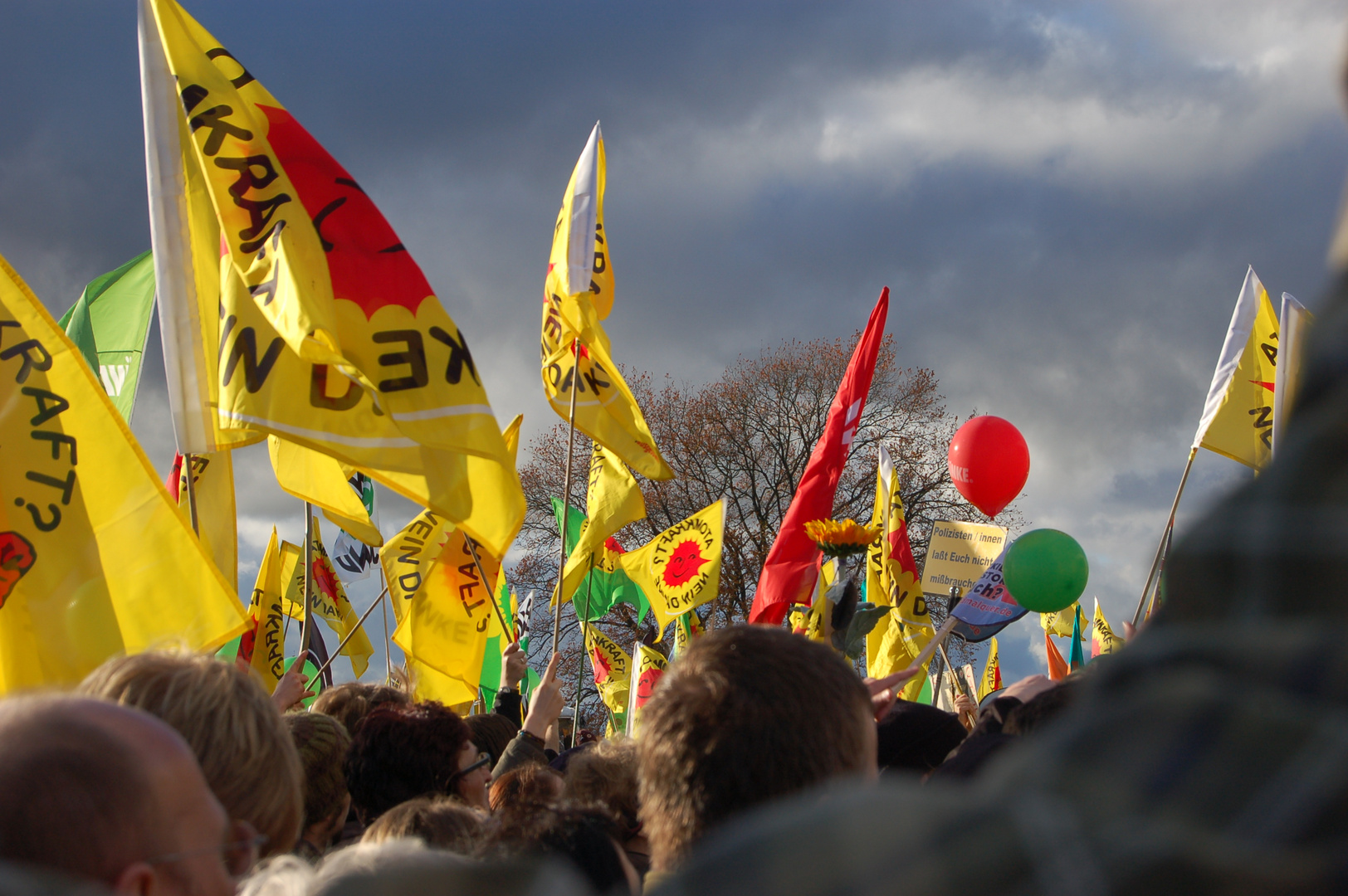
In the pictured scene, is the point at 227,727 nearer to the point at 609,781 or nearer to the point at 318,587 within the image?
the point at 609,781

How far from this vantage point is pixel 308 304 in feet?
12.5

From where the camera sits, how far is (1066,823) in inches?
15.1

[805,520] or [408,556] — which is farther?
[408,556]

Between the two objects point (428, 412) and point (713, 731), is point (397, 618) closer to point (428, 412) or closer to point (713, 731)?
point (428, 412)

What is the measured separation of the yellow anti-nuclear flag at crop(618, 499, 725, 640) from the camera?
964 cm

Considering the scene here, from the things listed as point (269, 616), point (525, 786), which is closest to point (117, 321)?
point (269, 616)

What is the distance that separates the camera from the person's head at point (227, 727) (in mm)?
1721

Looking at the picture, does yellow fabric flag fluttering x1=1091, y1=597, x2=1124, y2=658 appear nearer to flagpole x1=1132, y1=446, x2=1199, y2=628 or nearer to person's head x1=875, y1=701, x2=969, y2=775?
flagpole x1=1132, y1=446, x2=1199, y2=628

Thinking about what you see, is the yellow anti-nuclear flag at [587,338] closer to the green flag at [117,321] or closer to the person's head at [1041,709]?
the green flag at [117,321]

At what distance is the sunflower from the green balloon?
2548mm

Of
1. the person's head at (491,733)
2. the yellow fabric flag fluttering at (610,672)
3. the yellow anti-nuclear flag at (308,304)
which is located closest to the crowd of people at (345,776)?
the person's head at (491,733)

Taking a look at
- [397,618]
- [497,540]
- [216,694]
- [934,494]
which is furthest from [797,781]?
[934,494]

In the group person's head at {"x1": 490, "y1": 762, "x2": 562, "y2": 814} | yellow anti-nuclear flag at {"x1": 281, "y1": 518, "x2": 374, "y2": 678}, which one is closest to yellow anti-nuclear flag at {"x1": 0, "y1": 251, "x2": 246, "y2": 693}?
person's head at {"x1": 490, "y1": 762, "x2": 562, "y2": 814}

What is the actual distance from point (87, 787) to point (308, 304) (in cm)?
305
